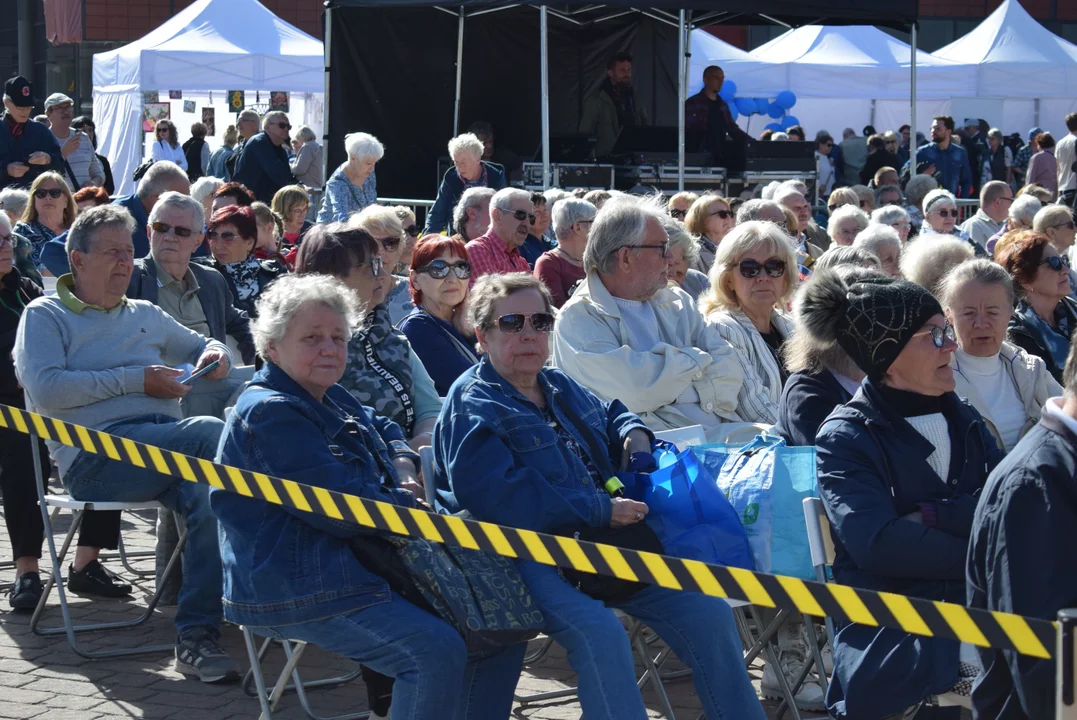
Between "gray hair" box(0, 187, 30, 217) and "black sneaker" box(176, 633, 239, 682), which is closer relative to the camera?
"black sneaker" box(176, 633, 239, 682)

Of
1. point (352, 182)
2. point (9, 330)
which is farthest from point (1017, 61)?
point (9, 330)

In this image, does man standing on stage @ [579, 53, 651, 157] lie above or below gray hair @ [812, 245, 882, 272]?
above

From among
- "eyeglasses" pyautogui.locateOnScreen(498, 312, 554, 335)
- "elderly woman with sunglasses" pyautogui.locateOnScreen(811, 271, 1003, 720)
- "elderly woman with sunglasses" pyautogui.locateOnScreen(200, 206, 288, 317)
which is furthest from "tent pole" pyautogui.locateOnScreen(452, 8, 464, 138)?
"elderly woman with sunglasses" pyautogui.locateOnScreen(811, 271, 1003, 720)

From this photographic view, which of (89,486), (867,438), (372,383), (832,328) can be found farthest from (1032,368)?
(89,486)

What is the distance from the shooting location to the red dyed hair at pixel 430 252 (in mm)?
5156

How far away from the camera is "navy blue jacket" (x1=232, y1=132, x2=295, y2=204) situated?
11.9 meters

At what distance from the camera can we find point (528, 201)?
7.90 m

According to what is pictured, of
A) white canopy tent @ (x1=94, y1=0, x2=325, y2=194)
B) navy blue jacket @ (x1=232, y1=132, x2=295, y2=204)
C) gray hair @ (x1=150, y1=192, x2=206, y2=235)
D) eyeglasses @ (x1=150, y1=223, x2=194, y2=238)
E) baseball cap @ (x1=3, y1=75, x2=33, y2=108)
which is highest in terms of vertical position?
white canopy tent @ (x1=94, y1=0, x2=325, y2=194)

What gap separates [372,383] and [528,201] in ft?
11.2

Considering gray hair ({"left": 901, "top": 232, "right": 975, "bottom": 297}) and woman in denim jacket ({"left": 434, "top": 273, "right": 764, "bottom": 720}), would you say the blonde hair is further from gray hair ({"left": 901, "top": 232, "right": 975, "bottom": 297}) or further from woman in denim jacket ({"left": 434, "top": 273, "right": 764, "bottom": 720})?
woman in denim jacket ({"left": 434, "top": 273, "right": 764, "bottom": 720})

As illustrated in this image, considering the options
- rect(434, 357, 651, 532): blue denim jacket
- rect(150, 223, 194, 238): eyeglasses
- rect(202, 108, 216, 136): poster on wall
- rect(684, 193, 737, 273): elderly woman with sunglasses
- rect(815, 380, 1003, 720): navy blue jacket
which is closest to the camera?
rect(815, 380, 1003, 720): navy blue jacket

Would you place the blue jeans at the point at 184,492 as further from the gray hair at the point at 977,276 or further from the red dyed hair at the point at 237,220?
the gray hair at the point at 977,276

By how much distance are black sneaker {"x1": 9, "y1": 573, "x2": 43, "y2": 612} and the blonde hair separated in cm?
286

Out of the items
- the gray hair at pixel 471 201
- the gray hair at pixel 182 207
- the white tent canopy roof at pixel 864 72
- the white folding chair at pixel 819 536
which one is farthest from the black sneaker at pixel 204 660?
the white tent canopy roof at pixel 864 72
